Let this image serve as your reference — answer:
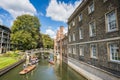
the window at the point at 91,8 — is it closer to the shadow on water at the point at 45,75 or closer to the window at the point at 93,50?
the window at the point at 93,50

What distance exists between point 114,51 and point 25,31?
34919mm

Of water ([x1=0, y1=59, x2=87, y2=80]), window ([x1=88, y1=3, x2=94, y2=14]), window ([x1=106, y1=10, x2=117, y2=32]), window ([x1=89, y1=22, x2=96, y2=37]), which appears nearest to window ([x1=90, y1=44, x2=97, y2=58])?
window ([x1=89, y1=22, x2=96, y2=37])

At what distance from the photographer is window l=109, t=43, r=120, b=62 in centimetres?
1077

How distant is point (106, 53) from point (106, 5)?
4743mm

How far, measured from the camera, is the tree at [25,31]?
130 feet

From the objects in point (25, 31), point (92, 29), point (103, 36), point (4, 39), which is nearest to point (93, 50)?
point (92, 29)

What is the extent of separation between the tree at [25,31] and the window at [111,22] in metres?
31.5

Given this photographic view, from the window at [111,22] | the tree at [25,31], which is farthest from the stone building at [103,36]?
the tree at [25,31]

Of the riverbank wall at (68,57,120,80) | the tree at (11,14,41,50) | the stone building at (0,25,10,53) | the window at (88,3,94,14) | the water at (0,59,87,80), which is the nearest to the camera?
the riverbank wall at (68,57,120,80)

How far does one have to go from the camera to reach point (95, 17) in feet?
48.5

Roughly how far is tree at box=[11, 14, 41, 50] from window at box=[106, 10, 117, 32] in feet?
103

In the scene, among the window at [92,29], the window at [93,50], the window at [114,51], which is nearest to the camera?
the window at [114,51]

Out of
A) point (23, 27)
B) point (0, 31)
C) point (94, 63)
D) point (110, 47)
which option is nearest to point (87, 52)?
point (94, 63)

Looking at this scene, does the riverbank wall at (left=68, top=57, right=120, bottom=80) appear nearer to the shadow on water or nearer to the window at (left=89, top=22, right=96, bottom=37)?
the shadow on water
